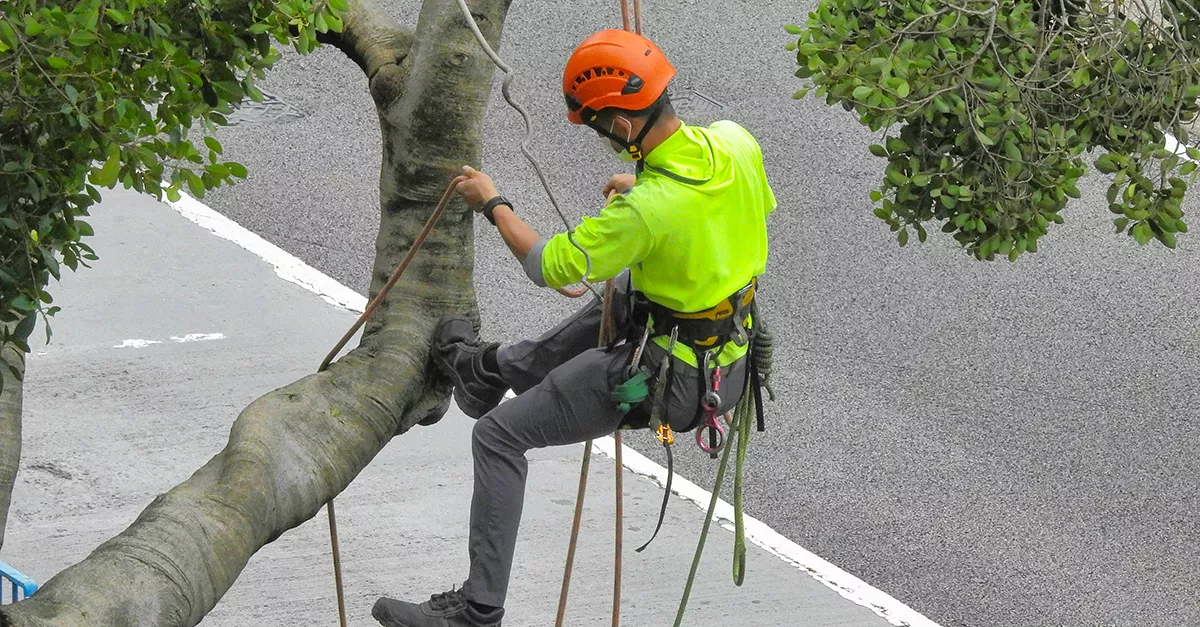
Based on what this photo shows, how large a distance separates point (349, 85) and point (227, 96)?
8.42 m

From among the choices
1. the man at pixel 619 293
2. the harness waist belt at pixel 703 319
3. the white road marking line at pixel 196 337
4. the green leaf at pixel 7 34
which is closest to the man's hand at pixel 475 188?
the man at pixel 619 293

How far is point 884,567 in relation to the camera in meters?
7.20

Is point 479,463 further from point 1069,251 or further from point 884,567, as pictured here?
point 1069,251

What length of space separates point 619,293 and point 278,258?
5.50 meters

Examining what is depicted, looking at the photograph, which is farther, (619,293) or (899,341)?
(899,341)

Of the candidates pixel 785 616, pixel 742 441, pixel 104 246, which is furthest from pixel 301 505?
pixel 104 246

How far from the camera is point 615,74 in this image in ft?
12.6

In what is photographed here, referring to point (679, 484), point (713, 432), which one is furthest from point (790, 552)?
point (713, 432)

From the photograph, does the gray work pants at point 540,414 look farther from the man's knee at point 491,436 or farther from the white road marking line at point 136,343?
the white road marking line at point 136,343

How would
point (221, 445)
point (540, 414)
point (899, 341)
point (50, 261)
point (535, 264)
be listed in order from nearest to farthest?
point (50, 261)
point (535, 264)
point (540, 414)
point (221, 445)
point (899, 341)

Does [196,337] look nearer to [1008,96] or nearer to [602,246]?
[602,246]

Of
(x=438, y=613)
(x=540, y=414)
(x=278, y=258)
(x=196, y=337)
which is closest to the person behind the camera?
(x=540, y=414)

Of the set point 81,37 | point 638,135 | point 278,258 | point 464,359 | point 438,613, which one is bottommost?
point 278,258

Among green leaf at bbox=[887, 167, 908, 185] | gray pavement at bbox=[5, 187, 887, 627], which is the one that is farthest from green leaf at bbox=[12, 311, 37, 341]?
gray pavement at bbox=[5, 187, 887, 627]
